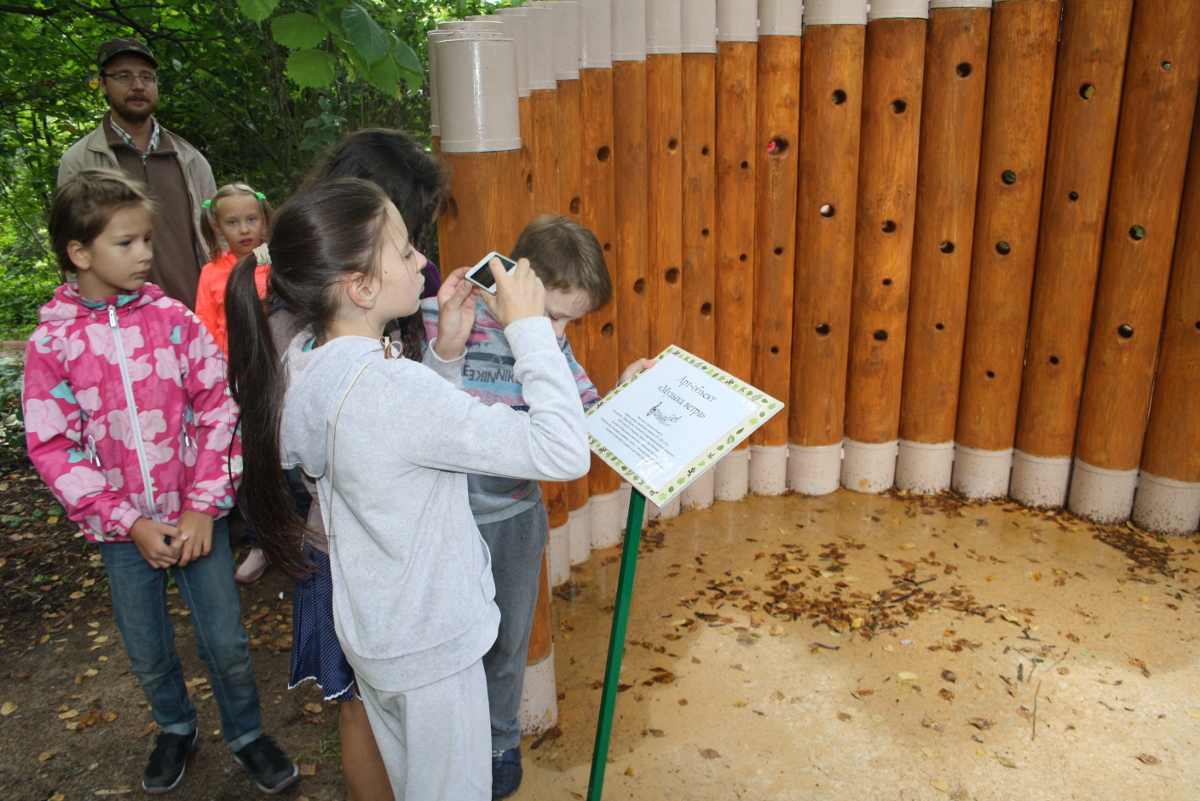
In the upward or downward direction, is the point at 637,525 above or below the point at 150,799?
above

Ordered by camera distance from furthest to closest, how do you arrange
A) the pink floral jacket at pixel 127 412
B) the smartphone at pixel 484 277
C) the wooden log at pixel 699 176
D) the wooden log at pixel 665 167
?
the wooden log at pixel 699 176 → the wooden log at pixel 665 167 → the pink floral jacket at pixel 127 412 → the smartphone at pixel 484 277

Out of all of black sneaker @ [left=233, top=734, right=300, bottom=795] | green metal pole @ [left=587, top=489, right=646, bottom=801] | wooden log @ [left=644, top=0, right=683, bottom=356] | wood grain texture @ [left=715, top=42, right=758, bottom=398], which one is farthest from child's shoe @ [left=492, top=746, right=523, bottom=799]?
wood grain texture @ [left=715, top=42, right=758, bottom=398]

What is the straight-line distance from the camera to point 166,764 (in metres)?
2.79

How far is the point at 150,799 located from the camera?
9.24 ft

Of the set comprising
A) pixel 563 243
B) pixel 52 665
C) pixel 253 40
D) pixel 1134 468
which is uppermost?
pixel 253 40

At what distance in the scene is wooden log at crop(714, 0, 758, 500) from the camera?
426cm

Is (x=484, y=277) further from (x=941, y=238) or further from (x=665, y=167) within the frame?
(x=941, y=238)

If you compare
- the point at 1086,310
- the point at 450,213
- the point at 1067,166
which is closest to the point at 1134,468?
the point at 1086,310

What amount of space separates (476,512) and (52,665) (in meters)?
2.36

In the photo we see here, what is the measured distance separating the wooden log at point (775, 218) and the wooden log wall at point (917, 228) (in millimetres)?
12

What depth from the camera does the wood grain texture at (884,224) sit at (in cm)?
435

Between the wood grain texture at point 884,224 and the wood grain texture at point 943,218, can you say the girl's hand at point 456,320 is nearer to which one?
the wood grain texture at point 884,224

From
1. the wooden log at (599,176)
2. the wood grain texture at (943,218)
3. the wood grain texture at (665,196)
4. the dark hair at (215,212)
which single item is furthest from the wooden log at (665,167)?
the dark hair at (215,212)

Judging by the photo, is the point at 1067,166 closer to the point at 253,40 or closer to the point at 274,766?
the point at 274,766
